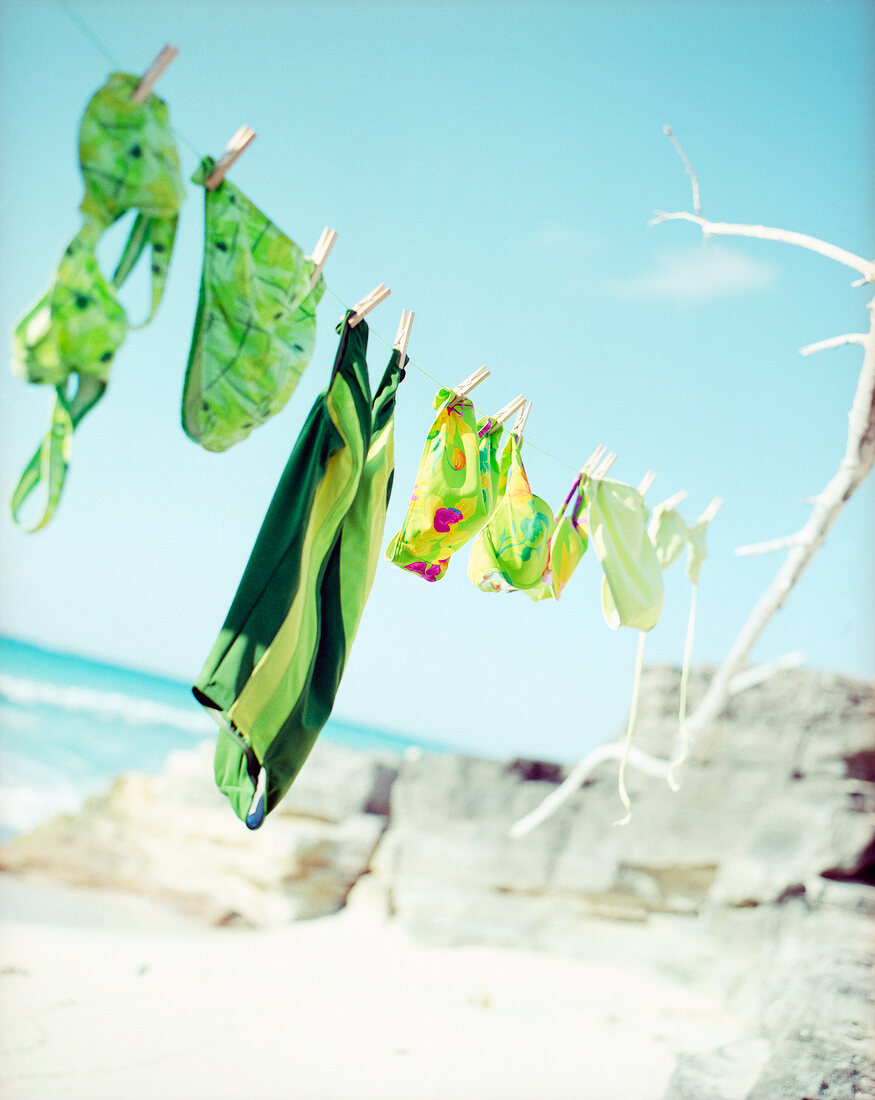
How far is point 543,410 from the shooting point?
2.54 meters

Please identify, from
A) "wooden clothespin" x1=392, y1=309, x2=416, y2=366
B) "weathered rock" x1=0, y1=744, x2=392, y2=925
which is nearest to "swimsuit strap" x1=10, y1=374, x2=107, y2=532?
"wooden clothespin" x1=392, y1=309, x2=416, y2=366

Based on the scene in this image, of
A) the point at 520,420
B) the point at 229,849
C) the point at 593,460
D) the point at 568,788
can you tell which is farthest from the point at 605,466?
the point at 229,849

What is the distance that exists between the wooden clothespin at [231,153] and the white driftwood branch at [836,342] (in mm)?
2024

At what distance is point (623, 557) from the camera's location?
275 centimetres

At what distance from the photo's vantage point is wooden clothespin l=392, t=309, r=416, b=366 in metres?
2.06

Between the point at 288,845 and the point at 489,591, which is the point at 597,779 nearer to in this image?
the point at 288,845

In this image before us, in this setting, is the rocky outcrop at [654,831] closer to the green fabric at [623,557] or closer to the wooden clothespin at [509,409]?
the green fabric at [623,557]

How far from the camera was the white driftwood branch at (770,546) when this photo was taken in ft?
10.8

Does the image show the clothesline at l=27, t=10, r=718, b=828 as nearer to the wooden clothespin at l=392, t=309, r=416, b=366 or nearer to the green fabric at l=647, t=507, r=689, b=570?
the wooden clothespin at l=392, t=309, r=416, b=366

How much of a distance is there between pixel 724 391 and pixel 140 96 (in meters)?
3.58

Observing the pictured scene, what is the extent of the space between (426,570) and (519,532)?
1.08 ft

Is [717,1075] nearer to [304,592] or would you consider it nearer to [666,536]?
[666,536]

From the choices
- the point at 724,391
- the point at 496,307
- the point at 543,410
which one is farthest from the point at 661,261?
the point at 543,410

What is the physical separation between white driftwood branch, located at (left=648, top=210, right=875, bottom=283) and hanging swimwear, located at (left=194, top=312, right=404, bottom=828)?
5.14 ft
